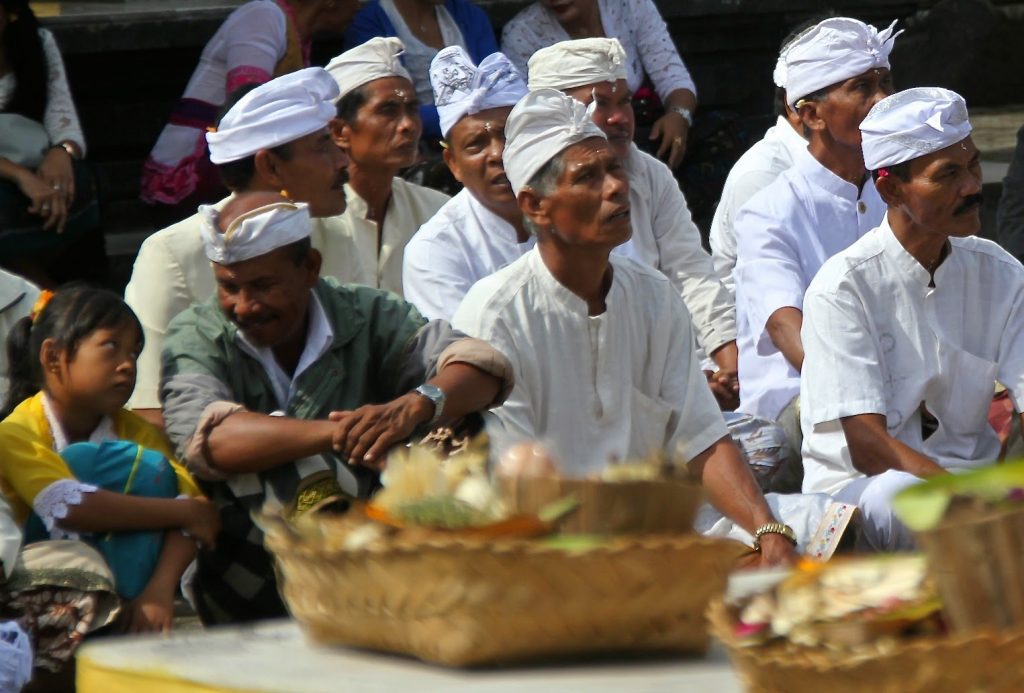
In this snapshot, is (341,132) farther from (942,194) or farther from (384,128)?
(942,194)

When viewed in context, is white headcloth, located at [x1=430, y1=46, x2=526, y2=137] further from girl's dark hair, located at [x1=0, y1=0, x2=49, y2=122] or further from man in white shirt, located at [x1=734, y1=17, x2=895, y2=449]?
girl's dark hair, located at [x1=0, y1=0, x2=49, y2=122]

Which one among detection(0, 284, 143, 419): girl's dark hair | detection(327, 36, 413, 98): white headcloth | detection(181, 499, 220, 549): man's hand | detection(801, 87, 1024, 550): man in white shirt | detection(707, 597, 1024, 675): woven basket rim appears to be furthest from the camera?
detection(327, 36, 413, 98): white headcloth

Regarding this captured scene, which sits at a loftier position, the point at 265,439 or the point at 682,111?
the point at 265,439

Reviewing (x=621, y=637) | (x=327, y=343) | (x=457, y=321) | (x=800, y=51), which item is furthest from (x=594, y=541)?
(x=800, y=51)

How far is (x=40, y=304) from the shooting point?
14.1 feet

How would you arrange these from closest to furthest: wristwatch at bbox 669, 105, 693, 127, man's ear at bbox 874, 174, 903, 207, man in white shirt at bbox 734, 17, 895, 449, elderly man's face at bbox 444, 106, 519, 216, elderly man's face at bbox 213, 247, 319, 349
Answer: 1. elderly man's face at bbox 213, 247, 319, 349
2. man's ear at bbox 874, 174, 903, 207
3. elderly man's face at bbox 444, 106, 519, 216
4. man in white shirt at bbox 734, 17, 895, 449
5. wristwatch at bbox 669, 105, 693, 127

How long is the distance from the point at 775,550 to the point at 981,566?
2.26 metres

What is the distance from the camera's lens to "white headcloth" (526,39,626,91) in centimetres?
568

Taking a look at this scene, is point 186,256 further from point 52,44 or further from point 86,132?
point 86,132

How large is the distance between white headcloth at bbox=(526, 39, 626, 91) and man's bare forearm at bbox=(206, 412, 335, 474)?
91.2 inches

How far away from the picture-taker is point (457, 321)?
165 inches

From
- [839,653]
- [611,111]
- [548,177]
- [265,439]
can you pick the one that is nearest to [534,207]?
[548,177]

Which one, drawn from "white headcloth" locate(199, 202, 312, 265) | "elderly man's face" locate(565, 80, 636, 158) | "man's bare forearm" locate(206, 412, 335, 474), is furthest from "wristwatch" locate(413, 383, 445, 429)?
"elderly man's face" locate(565, 80, 636, 158)

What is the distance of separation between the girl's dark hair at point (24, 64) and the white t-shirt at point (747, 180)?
2159mm
